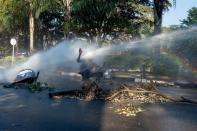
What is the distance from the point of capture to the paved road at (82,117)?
10.2 metres

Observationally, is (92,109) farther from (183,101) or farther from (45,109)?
(183,101)

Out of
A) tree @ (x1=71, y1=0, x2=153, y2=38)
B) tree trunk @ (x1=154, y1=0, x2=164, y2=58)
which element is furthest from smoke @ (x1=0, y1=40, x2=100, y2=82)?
tree trunk @ (x1=154, y1=0, x2=164, y2=58)

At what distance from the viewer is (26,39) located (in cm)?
7656

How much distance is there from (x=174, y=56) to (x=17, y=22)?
30438 millimetres

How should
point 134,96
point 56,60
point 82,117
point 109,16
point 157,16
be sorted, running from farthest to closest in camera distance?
point 109,16
point 56,60
point 157,16
point 134,96
point 82,117

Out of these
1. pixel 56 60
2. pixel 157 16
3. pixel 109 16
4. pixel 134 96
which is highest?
pixel 109 16

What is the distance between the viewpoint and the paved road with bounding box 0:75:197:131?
10219 millimetres

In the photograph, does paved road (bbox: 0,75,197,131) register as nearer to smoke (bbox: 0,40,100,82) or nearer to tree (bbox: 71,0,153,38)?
smoke (bbox: 0,40,100,82)

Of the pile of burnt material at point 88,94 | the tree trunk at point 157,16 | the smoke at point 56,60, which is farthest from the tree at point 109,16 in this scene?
the pile of burnt material at point 88,94

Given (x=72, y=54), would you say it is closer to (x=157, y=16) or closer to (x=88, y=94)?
(x=157, y=16)

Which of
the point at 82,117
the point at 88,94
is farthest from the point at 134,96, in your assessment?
the point at 82,117

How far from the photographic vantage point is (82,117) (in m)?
11.6

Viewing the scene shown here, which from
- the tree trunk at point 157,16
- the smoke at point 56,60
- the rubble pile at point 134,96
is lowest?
the rubble pile at point 134,96

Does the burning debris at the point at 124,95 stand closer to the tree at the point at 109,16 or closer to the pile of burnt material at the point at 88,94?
the pile of burnt material at the point at 88,94
